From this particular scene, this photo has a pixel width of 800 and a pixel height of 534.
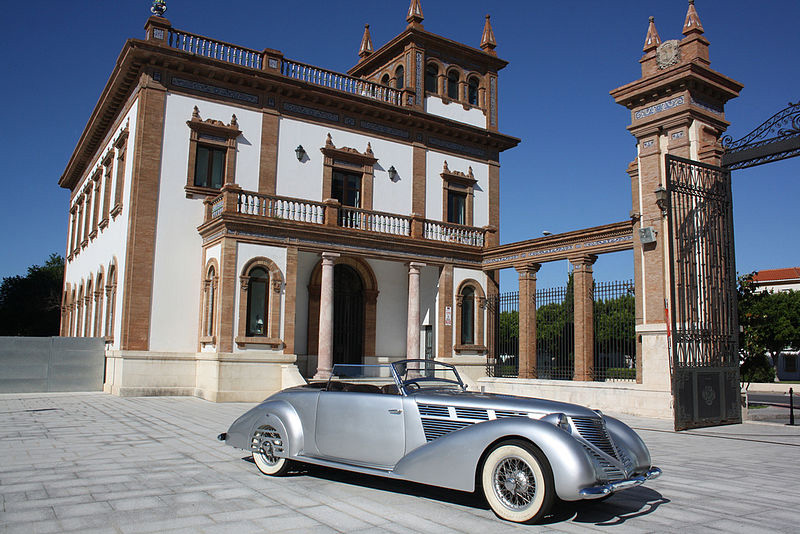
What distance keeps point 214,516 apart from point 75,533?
96 cm

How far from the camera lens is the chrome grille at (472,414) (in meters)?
5.44

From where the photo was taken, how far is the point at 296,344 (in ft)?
64.3

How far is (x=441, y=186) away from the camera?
23.5 meters

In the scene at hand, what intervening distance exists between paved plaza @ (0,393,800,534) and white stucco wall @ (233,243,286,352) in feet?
24.7

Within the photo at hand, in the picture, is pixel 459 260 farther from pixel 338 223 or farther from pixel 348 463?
pixel 348 463

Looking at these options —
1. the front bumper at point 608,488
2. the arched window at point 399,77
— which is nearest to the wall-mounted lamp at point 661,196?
the front bumper at point 608,488

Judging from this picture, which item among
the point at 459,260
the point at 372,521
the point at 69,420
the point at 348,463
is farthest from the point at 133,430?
the point at 459,260

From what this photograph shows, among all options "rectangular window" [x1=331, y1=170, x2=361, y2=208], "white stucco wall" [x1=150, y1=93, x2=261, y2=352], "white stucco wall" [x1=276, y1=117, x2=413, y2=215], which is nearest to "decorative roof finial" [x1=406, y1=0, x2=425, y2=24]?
"white stucco wall" [x1=276, y1=117, x2=413, y2=215]

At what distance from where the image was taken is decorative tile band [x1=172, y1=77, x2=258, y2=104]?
1881 centimetres

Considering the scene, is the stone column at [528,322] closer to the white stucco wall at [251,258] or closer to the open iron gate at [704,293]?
the open iron gate at [704,293]

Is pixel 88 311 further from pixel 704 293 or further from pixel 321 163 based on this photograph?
pixel 704 293

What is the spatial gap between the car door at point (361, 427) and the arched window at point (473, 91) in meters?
20.5

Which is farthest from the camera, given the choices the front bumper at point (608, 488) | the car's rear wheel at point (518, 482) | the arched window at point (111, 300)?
the arched window at point (111, 300)

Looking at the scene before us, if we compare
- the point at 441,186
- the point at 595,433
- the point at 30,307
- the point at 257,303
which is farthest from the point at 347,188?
the point at 30,307
